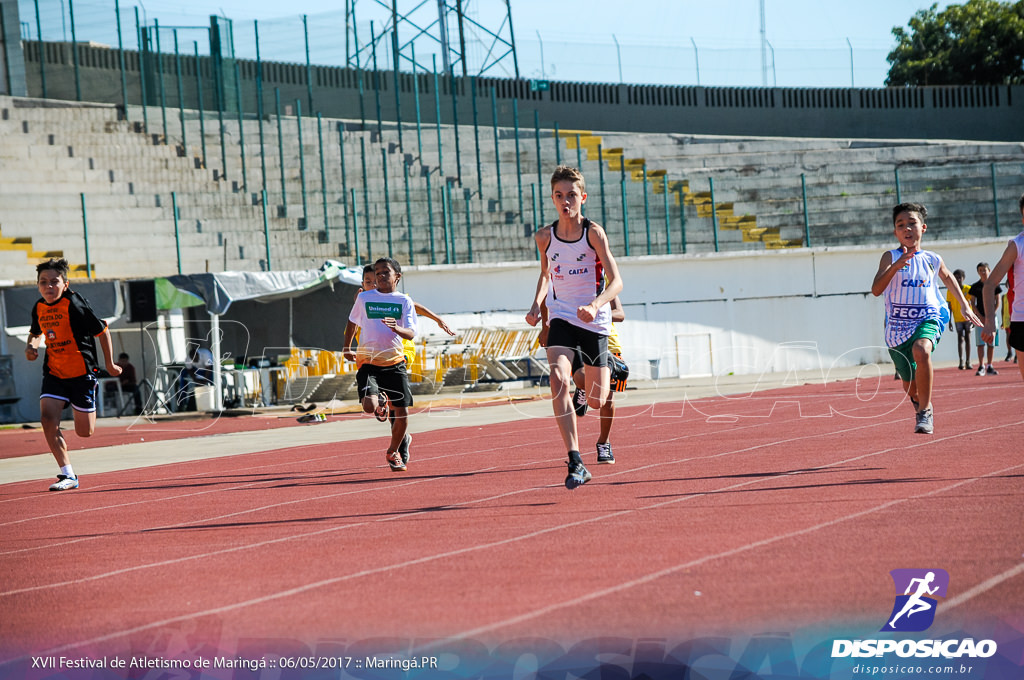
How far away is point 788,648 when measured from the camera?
153 inches

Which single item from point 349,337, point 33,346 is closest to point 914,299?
point 349,337

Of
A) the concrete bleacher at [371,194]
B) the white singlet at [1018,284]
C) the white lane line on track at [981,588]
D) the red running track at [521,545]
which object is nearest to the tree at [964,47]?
the concrete bleacher at [371,194]

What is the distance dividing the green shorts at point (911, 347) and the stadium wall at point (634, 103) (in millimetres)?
24725

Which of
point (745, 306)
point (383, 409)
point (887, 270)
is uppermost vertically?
point (887, 270)

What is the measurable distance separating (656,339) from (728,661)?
83.9 feet

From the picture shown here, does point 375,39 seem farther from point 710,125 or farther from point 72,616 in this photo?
point 72,616

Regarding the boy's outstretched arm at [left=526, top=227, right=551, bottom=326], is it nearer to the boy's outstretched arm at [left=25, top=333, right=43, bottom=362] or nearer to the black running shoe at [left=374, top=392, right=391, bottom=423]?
the black running shoe at [left=374, top=392, right=391, bottom=423]

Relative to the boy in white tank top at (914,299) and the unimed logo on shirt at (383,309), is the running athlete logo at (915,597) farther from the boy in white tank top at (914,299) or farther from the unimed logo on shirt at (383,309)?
the unimed logo on shirt at (383,309)

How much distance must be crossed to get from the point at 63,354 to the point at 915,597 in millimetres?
7854

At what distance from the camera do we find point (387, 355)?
33.2ft

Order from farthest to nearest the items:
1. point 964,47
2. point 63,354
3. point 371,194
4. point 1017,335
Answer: point 964,47 → point 371,194 → point 63,354 → point 1017,335

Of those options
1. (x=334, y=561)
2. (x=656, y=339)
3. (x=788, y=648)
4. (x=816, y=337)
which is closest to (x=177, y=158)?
(x=656, y=339)

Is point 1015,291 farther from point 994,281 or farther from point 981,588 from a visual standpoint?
point 981,588
